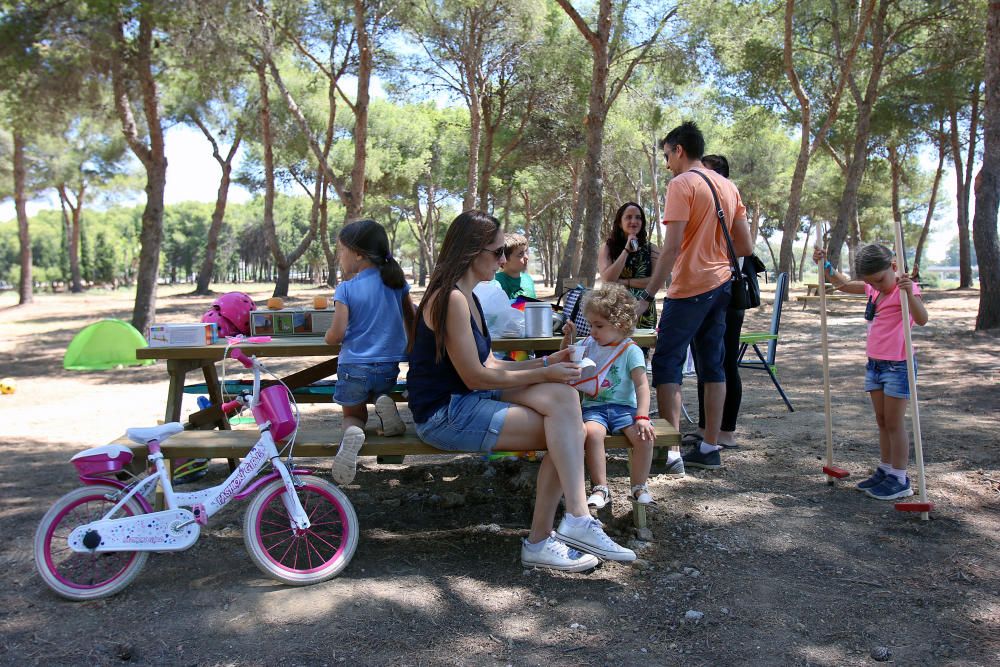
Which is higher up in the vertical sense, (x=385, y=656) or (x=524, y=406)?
(x=524, y=406)

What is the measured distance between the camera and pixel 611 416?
127 inches

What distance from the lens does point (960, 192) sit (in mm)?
21344

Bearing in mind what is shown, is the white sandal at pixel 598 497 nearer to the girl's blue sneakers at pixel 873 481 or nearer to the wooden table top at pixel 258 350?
the wooden table top at pixel 258 350

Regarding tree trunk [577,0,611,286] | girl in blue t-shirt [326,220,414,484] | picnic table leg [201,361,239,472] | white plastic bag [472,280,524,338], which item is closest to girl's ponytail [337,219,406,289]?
girl in blue t-shirt [326,220,414,484]

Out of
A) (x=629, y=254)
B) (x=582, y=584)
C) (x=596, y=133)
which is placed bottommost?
(x=582, y=584)

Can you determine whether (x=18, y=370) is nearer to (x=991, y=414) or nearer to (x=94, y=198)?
(x=991, y=414)

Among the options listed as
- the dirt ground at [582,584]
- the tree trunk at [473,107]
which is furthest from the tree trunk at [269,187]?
the dirt ground at [582,584]

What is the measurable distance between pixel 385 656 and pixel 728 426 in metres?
2.80

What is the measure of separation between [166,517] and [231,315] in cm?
136

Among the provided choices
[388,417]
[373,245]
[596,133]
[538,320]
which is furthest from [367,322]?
[596,133]

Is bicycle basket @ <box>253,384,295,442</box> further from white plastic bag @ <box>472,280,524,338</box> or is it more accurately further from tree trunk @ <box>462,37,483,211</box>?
tree trunk @ <box>462,37,483,211</box>

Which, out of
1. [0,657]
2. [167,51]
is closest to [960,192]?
[167,51]

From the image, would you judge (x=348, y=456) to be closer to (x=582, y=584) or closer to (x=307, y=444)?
(x=307, y=444)

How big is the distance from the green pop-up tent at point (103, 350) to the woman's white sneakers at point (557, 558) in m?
7.45
